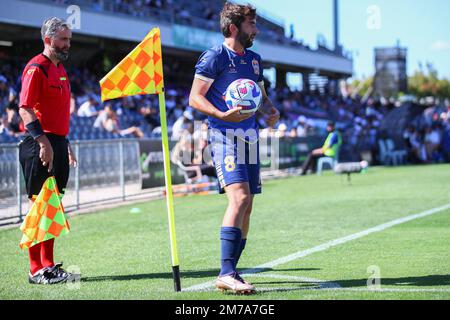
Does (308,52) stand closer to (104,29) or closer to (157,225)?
(104,29)

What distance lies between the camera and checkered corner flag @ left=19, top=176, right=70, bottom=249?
21.9 feet

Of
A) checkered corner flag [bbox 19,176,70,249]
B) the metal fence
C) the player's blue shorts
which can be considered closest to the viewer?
the player's blue shorts

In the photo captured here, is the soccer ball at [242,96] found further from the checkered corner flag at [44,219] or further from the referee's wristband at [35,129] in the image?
the checkered corner flag at [44,219]

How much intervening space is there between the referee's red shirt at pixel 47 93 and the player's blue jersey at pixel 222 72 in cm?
142

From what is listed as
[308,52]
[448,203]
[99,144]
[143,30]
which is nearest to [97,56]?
[143,30]

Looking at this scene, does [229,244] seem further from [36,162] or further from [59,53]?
[59,53]

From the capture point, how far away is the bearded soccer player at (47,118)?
6.58 metres

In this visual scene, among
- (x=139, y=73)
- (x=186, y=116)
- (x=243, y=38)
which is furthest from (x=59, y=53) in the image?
(x=186, y=116)

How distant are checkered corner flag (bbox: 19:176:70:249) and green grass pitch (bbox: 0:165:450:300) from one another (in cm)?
41

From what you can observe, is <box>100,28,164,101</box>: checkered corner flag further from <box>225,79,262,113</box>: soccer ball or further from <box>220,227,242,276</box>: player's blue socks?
<box>220,227,242,276</box>: player's blue socks

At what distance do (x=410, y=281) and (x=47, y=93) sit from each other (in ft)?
11.4

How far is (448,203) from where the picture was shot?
1329cm

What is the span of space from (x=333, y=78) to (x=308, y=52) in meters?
10.1

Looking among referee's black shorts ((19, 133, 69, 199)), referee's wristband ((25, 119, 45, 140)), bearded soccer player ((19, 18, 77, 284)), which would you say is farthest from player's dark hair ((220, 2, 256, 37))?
referee's black shorts ((19, 133, 69, 199))
